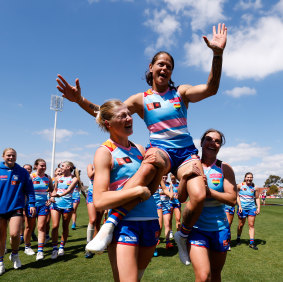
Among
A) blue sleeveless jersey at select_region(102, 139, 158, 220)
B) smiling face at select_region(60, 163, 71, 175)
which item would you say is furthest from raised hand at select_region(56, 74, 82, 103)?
smiling face at select_region(60, 163, 71, 175)

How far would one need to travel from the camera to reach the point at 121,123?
106 inches

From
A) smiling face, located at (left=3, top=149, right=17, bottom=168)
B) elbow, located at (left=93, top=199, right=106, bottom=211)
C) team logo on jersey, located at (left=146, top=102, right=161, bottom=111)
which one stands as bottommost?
elbow, located at (left=93, top=199, right=106, bottom=211)

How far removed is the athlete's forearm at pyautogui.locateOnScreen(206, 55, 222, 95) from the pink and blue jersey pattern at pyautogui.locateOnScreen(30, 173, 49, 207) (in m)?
6.52

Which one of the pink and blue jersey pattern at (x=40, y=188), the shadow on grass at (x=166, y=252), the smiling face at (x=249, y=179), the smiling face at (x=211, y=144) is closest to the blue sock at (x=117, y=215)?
the smiling face at (x=211, y=144)

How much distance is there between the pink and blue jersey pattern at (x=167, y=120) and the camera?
334 cm

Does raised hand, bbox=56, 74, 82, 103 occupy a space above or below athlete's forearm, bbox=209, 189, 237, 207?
above

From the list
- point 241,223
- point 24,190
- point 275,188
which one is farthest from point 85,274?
point 275,188

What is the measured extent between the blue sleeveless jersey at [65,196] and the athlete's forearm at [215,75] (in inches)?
223

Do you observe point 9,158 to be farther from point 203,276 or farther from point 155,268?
point 203,276

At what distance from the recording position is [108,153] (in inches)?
99.0

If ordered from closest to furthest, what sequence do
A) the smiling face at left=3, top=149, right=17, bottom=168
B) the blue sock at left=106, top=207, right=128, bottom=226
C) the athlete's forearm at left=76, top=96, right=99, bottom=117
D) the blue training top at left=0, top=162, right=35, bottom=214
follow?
the blue sock at left=106, top=207, right=128, bottom=226 → the athlete's forearm at left=76, top=96, right=99, bottom=117 → the blue training top at left=0, top=162, right=35, bottom=214 → the smiling face at left=3, top=149, right=17, bottom=168

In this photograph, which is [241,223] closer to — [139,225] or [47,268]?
[47,268]

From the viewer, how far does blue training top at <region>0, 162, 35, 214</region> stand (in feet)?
20.2

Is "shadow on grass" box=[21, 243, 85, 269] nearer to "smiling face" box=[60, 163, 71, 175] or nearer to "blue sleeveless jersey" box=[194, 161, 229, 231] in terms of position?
"smiling face" box=[60, 163, 71, 175]
